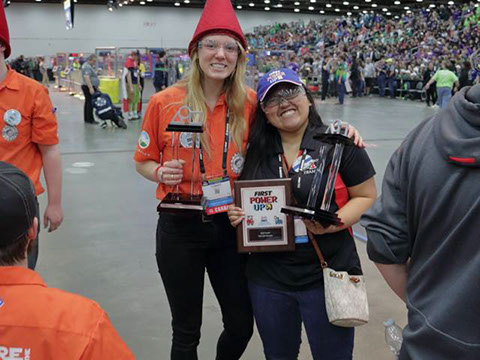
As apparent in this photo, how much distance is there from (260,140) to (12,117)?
3.57 ft

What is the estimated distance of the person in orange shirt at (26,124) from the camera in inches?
85.0

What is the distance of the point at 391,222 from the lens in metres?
1.10

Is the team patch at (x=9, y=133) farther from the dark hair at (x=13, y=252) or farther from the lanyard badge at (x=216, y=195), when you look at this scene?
the dark hair at (x=13, y=252)

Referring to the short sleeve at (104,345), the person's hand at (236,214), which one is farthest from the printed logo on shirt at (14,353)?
the person's hand at (236,214)

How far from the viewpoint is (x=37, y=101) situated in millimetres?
2238

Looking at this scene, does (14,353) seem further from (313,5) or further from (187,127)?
(313,5)

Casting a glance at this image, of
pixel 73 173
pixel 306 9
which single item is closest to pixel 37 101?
pixel 73 173

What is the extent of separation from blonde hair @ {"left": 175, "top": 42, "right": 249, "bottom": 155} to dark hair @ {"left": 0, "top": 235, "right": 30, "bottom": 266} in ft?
3.03

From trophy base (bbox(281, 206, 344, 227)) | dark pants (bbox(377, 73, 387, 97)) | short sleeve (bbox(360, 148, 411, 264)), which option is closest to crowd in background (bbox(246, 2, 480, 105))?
dark pants (bbox(377, 73, 387, 97))

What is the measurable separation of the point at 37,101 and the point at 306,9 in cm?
4284

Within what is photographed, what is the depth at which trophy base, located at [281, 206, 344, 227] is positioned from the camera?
165 cm

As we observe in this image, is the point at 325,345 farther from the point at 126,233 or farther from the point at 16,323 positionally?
the point at 126,233

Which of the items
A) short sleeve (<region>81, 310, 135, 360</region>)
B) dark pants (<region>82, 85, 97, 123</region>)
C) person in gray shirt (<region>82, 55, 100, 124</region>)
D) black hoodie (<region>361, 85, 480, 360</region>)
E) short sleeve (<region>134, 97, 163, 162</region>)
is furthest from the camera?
dark pants (<region>82, 85, 97, 123</region>)

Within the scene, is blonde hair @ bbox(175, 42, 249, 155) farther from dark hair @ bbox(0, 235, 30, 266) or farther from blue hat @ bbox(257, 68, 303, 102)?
dark hair @ bbox(0, 235, 30, 266)
